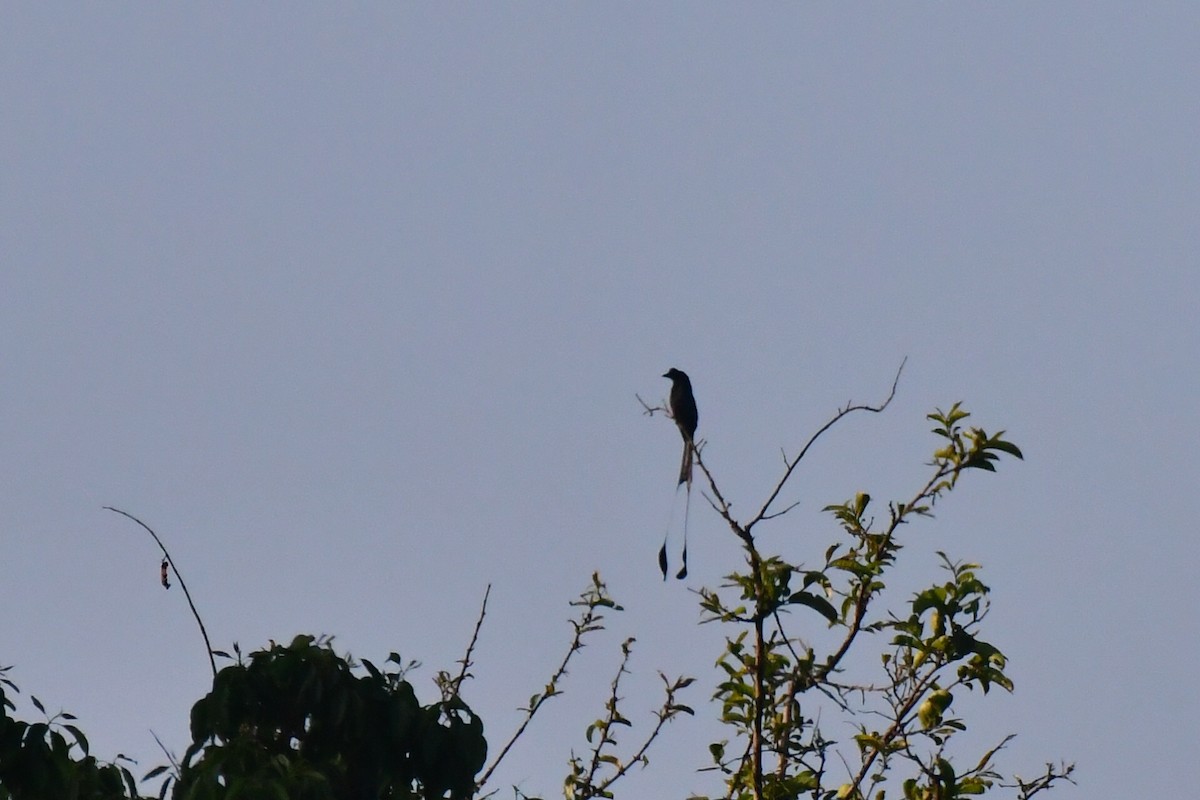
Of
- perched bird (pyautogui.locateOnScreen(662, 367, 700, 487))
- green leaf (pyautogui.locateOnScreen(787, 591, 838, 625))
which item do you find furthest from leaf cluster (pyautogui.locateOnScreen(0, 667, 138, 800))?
perched bird (pyautogui.locateOnScreen(662, 367, 700, 487))

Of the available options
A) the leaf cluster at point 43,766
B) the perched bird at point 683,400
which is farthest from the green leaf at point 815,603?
the perched bird at point 683,400

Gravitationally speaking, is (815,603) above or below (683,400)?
below

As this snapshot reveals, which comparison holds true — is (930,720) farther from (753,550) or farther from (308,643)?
(308,643)

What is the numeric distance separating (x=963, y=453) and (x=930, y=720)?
0.94 metres

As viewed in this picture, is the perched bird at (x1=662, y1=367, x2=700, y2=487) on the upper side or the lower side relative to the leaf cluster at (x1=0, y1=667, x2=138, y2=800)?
upper

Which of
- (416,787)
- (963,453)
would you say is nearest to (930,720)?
(963,453)

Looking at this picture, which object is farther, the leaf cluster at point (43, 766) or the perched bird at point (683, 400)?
the perched bird at point (683, 400)

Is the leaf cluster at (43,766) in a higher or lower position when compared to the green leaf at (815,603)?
lower

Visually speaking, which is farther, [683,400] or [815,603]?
[683,400]

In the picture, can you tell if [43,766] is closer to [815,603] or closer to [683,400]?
[815,603]

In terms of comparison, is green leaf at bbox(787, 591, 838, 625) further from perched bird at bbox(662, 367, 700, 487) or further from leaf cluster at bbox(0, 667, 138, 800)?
perched bird at bbox(662, 367, 700, 487)

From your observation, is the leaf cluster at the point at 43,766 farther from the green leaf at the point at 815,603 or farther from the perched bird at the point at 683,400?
the perched bird at the point at 683,400

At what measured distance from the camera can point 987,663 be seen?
6477mm

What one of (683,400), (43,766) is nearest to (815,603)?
(43,766)
